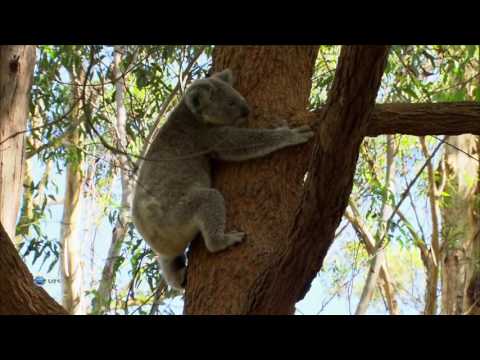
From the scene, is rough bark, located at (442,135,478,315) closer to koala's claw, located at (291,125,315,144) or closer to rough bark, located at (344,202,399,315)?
rough bark, located at (344,202,399,315)

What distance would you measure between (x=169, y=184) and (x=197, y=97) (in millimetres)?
656

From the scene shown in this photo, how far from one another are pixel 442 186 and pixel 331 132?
23.1 feet

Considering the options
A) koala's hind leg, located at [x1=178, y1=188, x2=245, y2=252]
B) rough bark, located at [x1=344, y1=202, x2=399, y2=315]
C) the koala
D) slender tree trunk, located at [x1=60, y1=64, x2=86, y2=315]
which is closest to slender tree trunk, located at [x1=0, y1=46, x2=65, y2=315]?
the koala

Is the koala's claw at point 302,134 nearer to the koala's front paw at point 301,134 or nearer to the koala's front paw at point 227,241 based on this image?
the koala's front paw at point 301,134

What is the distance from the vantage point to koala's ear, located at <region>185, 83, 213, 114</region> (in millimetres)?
4270

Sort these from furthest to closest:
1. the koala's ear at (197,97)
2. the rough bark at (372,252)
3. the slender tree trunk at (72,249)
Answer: the slender tree trunk at (72,249) < the rough bark at (372,252) < the koala's ear at (197,97)

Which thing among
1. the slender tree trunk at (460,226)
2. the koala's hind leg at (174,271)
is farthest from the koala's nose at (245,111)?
the slender tree trunk at (460,226)

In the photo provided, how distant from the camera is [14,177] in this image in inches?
162

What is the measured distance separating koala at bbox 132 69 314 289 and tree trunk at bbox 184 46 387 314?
0.06 meters

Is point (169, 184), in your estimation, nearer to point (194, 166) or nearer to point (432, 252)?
point (194, 166)

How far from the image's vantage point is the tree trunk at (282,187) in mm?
2453
